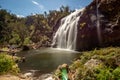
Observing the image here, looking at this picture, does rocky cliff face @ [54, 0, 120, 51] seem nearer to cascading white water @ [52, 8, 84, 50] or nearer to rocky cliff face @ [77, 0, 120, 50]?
rocky cliff face @ [77, 0, 120, 50]

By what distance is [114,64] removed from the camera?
9.05m

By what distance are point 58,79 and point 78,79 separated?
3.43 meters

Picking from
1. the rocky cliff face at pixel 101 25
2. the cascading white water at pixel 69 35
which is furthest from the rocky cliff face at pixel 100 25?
the cascading white water at pixel 69 35

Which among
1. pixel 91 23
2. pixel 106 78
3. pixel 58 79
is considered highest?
pixel 91 23

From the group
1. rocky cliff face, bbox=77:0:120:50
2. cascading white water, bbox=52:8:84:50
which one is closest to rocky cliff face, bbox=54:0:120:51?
rocky cliff face, bbox=77:0:120:50

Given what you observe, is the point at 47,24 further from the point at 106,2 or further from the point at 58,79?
the point at 58,79

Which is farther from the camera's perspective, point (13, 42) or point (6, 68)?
point (13, 42)

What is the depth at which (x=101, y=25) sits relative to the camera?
33.8 metres

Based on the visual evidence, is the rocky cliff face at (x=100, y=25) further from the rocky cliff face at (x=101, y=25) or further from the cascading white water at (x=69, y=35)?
the cascading white water at (x=69, y=35)

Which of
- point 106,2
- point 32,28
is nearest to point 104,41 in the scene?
point 106,2

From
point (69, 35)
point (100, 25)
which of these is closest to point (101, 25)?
point (100, 25)

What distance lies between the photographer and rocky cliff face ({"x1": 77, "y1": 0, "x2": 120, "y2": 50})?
3175 centimetres

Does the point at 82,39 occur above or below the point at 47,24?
below

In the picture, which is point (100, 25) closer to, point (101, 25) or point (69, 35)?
point (101, 25)
